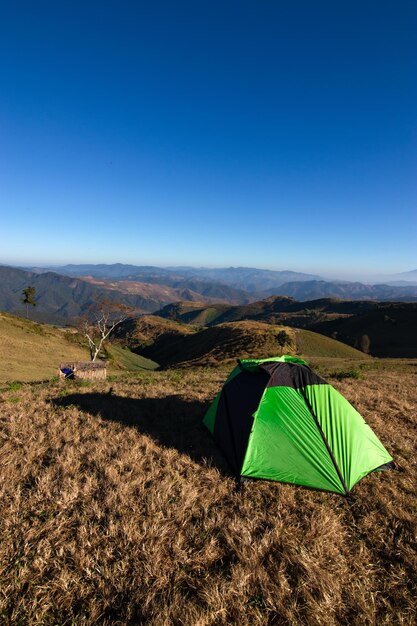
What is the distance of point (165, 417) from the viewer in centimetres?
1142

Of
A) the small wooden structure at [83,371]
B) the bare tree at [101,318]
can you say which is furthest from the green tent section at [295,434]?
the bare tree at [101,318]

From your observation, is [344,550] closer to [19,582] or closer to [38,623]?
[38,623]

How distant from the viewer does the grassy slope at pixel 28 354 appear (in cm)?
2907

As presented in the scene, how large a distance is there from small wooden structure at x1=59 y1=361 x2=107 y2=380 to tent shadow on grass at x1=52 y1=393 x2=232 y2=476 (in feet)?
46.5

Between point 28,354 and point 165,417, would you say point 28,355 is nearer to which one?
point 28,354

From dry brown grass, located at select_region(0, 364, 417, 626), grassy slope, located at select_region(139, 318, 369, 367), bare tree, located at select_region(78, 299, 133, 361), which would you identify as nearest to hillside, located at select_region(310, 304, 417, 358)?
grassy slope, located at select_region(139, 318, 369, 367)

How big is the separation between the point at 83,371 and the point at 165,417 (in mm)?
18608

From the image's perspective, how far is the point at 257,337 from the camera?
65.7m

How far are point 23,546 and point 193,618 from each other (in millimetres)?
3052

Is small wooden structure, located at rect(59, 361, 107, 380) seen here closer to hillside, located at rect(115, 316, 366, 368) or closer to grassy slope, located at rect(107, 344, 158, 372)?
grassy slope, located at rect(107, 344, 158, 372)

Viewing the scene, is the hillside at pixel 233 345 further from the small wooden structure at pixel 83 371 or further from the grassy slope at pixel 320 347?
the small wooden structure at pixel 83 371

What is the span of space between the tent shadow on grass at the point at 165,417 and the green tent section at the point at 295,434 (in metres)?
0.54

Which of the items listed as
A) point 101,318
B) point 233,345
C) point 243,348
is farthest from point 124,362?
point 243,348

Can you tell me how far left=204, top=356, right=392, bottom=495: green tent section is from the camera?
7.31 metres
